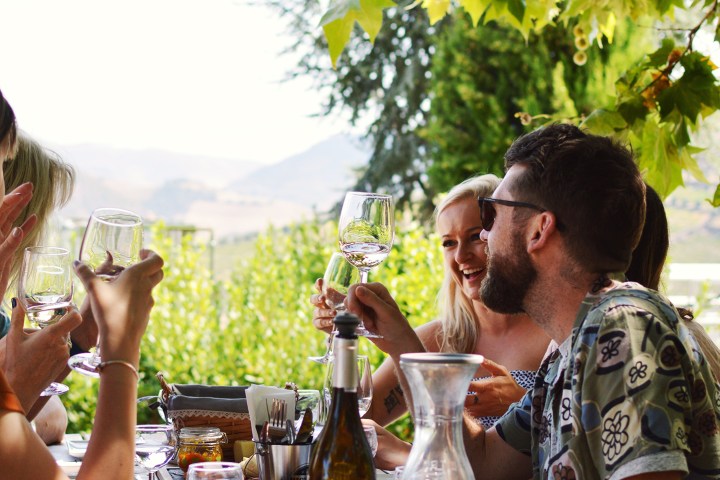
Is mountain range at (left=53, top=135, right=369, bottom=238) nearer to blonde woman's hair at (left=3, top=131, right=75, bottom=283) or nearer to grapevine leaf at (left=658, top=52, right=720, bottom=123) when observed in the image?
blonde woman's hair at (left=3, top=131, right=75, bottom=283)

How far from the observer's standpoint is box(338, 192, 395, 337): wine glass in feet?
7.63

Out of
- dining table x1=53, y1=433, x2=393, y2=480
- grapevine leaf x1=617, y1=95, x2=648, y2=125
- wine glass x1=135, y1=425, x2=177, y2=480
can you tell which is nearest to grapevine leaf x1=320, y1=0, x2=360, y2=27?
wine glass x1=135, y1=425, x2=177, y2=480

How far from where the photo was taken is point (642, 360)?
5.63 feet

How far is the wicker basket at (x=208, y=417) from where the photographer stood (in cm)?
255

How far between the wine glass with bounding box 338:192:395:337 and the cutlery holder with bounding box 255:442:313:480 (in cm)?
57

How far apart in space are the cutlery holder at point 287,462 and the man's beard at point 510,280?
1.97 ft

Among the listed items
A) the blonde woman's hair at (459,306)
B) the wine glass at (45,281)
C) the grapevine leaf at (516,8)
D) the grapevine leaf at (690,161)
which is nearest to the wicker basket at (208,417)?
the wine glass at (45,281)

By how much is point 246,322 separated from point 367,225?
3693 millimetres

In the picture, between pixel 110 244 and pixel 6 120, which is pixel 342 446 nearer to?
pixel 110 244

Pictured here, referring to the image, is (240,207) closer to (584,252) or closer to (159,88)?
(159,88)

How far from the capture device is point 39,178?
341 cm

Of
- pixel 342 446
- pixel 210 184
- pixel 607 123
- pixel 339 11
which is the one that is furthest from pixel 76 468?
pixel 210 184

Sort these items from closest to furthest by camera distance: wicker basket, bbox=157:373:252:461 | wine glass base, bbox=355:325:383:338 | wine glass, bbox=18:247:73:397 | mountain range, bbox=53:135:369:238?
1. wine glass base, bbox=355:325:383:338
2. wine glass, bbox=18:247:73:397
3. wicker basket, bbox=157:373:252:461
4. mountain range, bbox=53:135:369:238

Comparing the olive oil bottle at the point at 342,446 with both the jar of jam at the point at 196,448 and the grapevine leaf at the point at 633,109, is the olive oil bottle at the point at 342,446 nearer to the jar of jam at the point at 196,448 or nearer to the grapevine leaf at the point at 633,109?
the jar of jam at the point at 196,448
